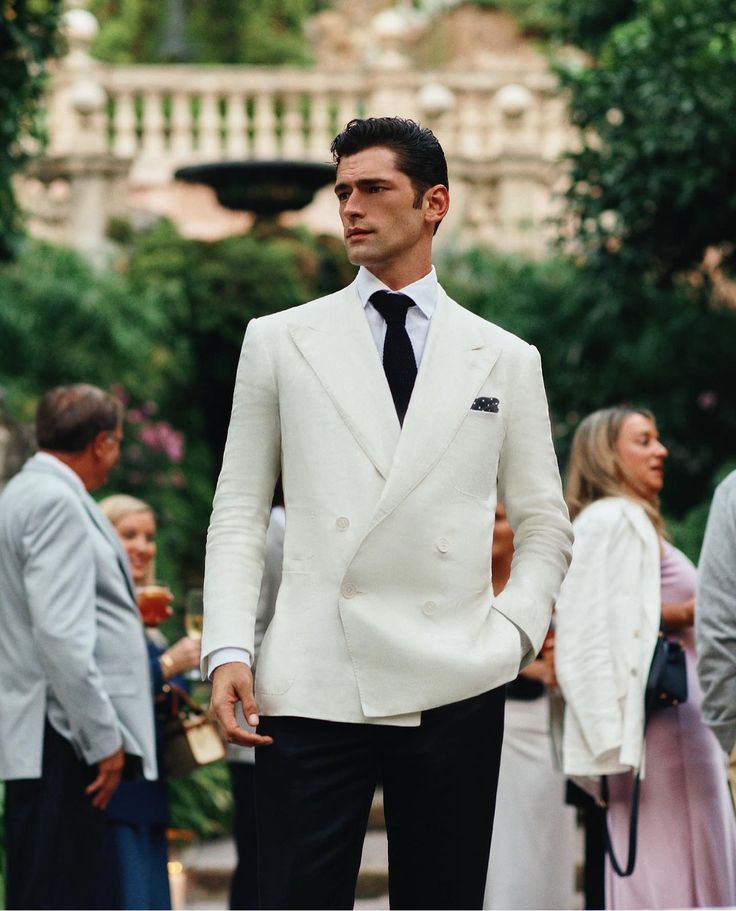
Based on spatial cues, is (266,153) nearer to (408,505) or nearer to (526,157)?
(526,157)

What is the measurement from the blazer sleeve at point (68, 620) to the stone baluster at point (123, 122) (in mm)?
13848

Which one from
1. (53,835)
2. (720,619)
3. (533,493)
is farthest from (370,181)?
(53,835)

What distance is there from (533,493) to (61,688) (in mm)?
1971

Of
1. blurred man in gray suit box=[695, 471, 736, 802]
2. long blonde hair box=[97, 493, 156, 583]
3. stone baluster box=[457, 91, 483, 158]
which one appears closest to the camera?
blurred man in gray suit box=[695, 471, 736, 802]

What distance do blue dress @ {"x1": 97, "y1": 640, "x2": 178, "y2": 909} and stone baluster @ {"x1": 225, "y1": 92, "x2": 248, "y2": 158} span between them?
13657 millimetres

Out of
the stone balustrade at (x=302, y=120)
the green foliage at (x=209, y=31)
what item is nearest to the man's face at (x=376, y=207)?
the stone balustrade at (x=302, y=120)

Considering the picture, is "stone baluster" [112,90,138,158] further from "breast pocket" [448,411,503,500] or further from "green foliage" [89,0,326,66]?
"breast pocket" [448,411,503,500]

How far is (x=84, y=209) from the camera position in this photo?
56.0 feet

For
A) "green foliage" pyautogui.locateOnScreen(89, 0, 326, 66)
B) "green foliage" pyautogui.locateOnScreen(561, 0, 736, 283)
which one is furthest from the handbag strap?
"green foliage" pyautogui.locateOnScreen(89, 0, 326, 66)

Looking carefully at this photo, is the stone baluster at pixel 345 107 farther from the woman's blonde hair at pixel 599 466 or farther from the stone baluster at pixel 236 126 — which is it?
the woman's blonde hair at pixel 599 466

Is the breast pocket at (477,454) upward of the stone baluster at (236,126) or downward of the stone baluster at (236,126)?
downward

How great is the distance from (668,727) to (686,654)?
0.25 meters

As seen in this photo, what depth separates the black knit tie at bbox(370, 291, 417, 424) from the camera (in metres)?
3.59

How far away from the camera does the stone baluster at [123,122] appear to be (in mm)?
18594
